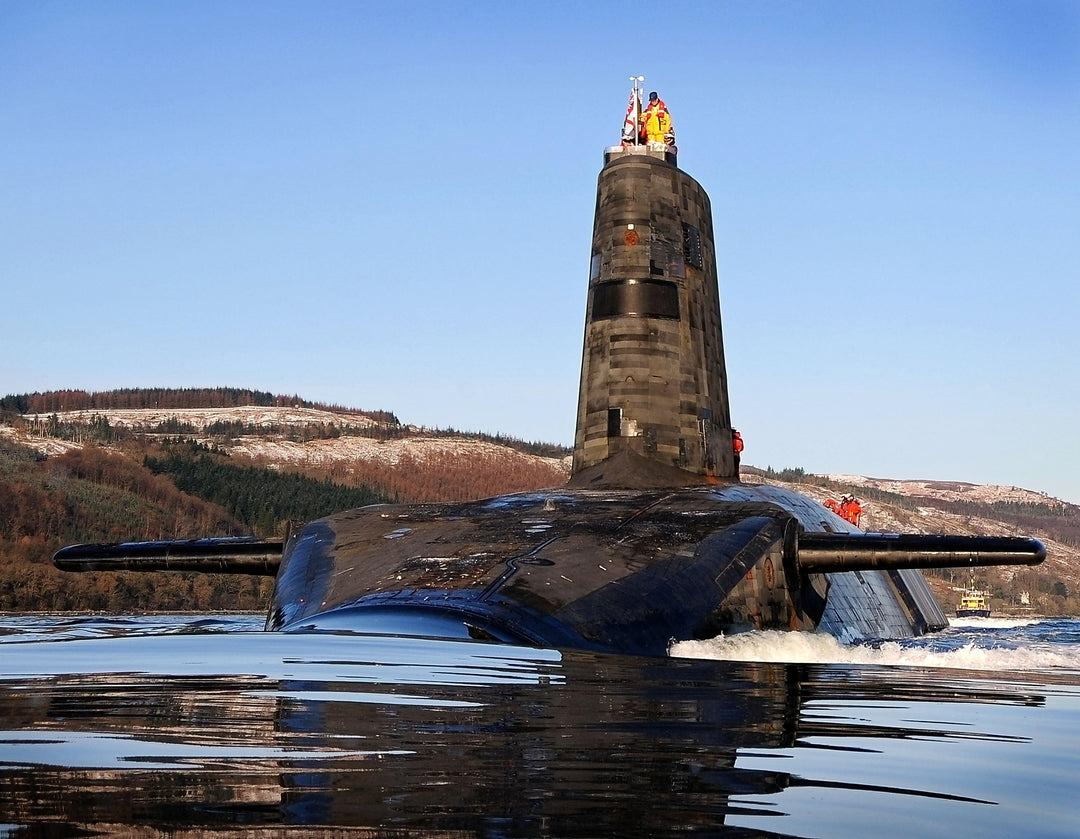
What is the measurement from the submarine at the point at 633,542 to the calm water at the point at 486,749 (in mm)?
3054

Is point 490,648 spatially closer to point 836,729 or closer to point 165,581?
point 836,729

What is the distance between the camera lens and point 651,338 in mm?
21266

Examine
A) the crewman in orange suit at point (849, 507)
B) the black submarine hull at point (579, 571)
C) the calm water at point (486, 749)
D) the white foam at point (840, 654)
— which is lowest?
the calm water at point (486, 749)

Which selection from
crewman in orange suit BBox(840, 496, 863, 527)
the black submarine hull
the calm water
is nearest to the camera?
the calm water

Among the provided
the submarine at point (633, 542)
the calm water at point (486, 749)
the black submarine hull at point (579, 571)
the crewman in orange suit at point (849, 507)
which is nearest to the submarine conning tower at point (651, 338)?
the submarine at point (633, 542)

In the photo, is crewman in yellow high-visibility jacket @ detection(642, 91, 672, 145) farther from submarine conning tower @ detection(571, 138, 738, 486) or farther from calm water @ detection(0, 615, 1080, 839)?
calm water @ detection(0, 615, 1080, 839)

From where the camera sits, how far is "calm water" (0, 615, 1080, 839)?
3.94m

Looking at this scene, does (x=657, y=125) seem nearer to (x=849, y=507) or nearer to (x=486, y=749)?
(x=849, y=507)

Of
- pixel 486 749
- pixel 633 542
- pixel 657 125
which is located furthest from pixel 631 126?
pixel 486 749

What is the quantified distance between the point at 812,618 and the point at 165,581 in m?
96.2

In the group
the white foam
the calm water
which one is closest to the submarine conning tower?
the white foam

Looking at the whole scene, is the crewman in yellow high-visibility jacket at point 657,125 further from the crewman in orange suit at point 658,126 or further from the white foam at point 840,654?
the white foam at point 840,654

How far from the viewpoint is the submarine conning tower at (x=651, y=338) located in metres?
21.2

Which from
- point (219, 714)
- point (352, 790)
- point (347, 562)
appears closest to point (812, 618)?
point (347, 562)
